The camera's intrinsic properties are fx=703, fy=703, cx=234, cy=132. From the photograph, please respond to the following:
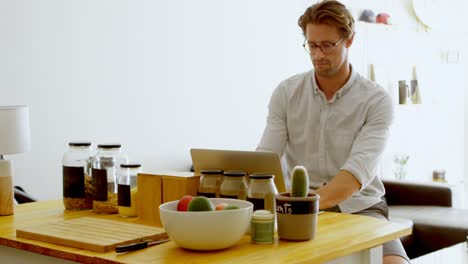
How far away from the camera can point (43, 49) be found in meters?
3.68

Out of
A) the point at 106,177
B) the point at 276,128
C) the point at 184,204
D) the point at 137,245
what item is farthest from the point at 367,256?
the point at 276,128

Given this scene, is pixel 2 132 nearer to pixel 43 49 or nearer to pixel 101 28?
pixel 43 49

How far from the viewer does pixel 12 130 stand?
2307mm

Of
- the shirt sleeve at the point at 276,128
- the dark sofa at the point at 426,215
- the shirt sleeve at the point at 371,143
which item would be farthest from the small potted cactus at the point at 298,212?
the dark sofa at the point at 426,215

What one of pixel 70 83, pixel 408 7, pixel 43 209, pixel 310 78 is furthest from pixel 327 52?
pixel 408 7

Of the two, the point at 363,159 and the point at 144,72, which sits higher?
the point at 144,72

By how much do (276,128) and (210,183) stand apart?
812 millimetres

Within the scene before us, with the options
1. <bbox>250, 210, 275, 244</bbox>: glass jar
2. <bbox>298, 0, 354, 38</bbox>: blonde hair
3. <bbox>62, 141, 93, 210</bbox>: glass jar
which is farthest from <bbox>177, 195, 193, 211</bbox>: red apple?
<bbox>298, 0, 354, 38</bbox>: blonde hair

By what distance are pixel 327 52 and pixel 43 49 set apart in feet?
5.60

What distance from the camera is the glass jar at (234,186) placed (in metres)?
1.97

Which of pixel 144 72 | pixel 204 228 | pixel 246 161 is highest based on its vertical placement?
pixel 144 72

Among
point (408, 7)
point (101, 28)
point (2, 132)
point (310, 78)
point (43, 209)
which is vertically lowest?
point (43, 209)

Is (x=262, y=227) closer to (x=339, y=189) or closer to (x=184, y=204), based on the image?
(x=184, y=204)

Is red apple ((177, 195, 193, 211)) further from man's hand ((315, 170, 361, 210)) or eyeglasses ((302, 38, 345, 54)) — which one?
eyeglasses ((302, 38, 345, 54))
